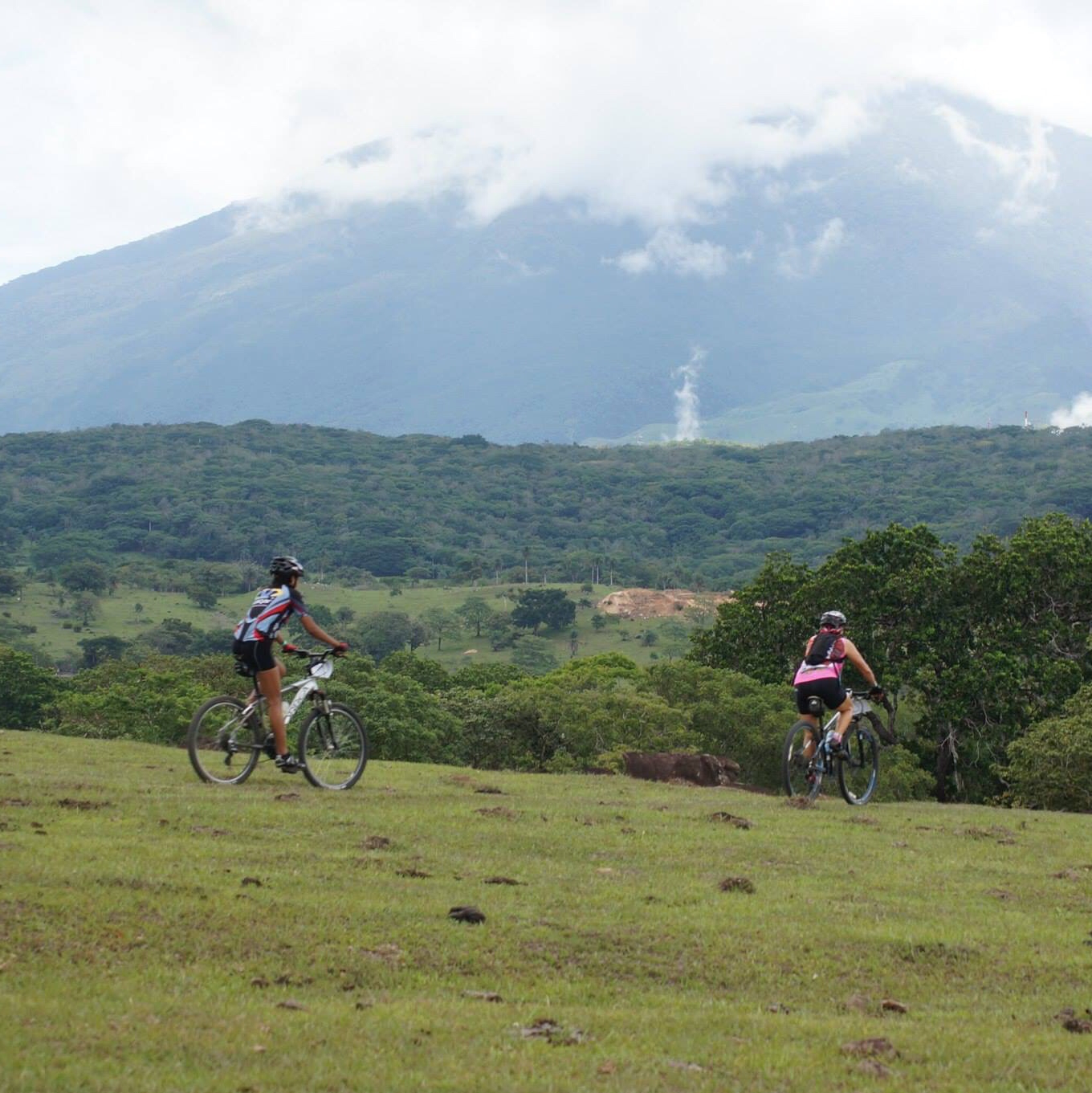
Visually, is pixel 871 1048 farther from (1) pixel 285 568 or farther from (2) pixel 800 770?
(2) pixel 800 770

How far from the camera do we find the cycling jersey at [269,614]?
1349cm

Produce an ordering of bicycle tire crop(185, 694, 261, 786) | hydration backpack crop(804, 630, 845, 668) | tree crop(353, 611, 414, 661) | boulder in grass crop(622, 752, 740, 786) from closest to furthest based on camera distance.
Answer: bicycle tire crop(185, 694, 261, 786)
hydration backpack crop(804, 630, 845, 668)
boulder in grass crop(622, 752, 740, 786)
tree crop(353, 611, 414, 661)

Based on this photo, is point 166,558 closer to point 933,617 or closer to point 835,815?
point 933,617

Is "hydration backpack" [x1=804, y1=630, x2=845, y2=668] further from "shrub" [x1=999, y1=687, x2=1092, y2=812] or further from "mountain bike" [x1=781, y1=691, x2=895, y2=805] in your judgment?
"shrub" [x1=999, y1=687, x2=1092, y2=812]

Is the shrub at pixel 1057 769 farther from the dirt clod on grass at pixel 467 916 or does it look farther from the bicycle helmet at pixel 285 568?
the dirt clod on grass at pixel 467 916

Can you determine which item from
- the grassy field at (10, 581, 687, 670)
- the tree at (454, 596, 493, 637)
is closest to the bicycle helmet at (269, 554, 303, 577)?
the grassy field at (10, 581, 687, 670)

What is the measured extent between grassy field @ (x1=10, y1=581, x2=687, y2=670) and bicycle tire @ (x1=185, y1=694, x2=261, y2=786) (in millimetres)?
85879

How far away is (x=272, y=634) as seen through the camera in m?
13.6

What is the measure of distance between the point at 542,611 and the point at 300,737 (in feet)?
353

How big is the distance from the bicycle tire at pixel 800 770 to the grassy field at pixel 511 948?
146 centimetres

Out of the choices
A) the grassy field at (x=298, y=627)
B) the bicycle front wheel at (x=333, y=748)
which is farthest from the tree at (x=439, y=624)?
the bicycle front wheel at (x=333, y=748)

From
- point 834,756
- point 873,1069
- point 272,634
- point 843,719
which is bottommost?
point 873,1069

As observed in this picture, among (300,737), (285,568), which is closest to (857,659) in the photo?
(300,737)

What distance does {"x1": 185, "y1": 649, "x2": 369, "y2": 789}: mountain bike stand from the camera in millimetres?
13906
